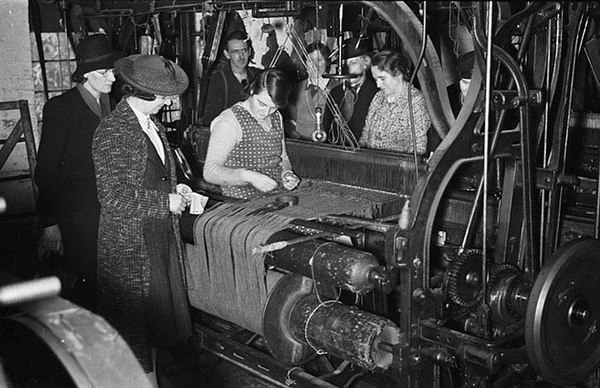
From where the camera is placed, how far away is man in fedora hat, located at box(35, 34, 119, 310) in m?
3.68

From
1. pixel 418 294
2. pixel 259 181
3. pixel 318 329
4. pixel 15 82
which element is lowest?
pixel 318 329

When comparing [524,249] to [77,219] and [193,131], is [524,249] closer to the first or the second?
[77,219]

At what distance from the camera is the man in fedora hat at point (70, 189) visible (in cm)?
368

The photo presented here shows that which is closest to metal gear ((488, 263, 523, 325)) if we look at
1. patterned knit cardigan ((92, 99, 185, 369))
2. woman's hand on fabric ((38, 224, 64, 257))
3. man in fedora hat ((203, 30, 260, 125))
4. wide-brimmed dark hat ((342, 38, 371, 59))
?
patterned knit cardigan ((92, 99, 185, 369))

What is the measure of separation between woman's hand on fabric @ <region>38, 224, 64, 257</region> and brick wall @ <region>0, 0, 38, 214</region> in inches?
88.4

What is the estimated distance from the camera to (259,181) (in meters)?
3.62

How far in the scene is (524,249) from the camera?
2.93 metres

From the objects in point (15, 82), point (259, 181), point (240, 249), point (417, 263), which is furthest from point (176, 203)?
point (15, 82)

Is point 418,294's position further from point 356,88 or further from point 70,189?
point 356,88

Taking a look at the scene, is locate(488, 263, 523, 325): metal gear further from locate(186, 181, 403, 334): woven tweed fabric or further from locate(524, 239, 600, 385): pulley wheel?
locate(186, 181, 403, 334): woven tweed fabric

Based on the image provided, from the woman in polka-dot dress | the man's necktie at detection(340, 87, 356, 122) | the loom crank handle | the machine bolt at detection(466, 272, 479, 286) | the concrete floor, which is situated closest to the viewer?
the machine bolt at detection(466, 272, 479, 286)

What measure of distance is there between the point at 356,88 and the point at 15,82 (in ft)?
9.60

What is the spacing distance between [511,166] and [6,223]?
4381mm

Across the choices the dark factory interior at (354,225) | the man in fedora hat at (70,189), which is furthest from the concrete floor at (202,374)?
the man in fedora hat at (70,189)
